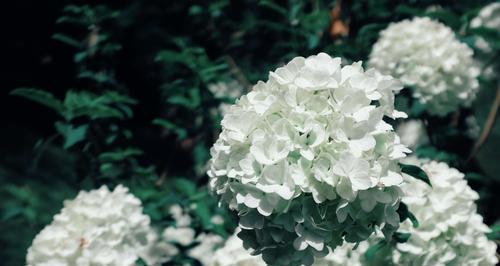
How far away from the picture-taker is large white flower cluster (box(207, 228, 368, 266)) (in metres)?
1.77

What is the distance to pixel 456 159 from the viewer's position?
94.4 inches

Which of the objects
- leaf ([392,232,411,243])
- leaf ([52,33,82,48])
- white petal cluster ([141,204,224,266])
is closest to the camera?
leaf ([392,232,411,243])

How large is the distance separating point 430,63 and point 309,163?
125 cm

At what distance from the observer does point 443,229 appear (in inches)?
66.4

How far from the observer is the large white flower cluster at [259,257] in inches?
→ 69.5

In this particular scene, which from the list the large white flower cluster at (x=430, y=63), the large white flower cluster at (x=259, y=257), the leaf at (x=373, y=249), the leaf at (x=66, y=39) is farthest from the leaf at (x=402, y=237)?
the leaf at (x=66, y=39)

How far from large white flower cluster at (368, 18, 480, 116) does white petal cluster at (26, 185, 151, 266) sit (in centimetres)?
108

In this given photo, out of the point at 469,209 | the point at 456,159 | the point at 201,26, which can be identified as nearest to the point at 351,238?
the point at 469,209

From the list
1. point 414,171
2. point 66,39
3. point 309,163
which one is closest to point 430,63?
point 414,171

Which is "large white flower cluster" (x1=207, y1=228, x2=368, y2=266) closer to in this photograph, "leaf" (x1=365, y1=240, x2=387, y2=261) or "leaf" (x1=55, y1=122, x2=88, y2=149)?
"leaf" (x1=365, y1=240, x2=387, y2=261)

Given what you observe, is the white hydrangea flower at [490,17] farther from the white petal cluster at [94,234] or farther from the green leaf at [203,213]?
the white petal cluster at [94,234]

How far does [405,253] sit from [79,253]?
907 millimetres

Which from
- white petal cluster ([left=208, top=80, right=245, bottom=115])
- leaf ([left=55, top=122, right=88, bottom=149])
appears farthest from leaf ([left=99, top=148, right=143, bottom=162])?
white petal cluster ([left=208, top=80, right=245, bottom=115])

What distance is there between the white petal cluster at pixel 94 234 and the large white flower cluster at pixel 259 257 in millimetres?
277
